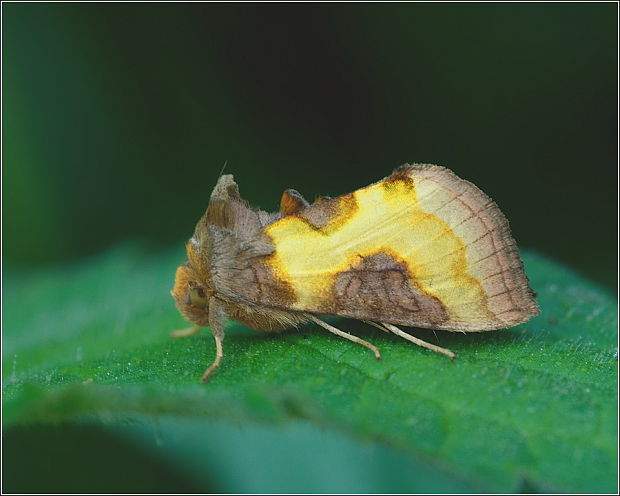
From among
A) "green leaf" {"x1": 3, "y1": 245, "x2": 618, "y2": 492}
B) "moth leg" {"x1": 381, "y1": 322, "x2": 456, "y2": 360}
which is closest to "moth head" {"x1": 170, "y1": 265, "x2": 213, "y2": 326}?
"green leaf" {"x1": 3, "y1": 245, "x2": 618, "y2": 492}

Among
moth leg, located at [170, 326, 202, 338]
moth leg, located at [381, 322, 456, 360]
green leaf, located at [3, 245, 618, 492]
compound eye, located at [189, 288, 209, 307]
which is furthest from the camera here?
moth leg, located at [170, 326, 202, 338]

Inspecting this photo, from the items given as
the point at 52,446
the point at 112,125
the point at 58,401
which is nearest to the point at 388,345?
the point at 58,401

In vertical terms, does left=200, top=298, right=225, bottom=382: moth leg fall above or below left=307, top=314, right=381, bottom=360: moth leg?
above

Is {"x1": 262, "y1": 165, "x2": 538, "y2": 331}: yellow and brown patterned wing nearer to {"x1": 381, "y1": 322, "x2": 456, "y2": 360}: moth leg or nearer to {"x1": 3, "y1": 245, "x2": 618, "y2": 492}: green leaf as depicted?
{"x1": 381, "y1": 322, "x2": 456, "y2": 360}: moth leg

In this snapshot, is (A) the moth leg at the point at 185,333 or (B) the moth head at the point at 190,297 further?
(A) the moth leg at the point at 185,333

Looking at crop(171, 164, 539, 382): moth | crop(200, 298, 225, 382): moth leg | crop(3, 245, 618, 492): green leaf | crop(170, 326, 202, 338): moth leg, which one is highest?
crop(171, 164, 539, 382): moth

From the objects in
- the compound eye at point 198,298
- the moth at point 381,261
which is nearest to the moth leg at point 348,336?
the moth at point 381,261

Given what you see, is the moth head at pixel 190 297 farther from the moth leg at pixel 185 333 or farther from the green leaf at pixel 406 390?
the moth leg at pixel 185 333
